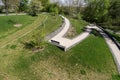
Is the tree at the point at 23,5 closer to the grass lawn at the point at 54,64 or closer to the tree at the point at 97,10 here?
the tree at the point at 97,10

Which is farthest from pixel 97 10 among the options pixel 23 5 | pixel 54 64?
pixel 54 64

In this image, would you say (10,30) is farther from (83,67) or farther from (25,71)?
(83,67)

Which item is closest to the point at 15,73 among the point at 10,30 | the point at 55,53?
the point at 55,53

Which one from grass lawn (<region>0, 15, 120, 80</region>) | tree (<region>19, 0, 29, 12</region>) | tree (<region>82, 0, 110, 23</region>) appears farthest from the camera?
tree (<region>19, 0, 29, 12</region>)

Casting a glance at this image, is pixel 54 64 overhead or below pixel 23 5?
below

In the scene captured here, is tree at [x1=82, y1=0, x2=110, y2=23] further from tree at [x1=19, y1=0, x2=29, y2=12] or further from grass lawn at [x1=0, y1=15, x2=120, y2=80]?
grass lawn at [x1=0, y1=15, x2=120, y2=80]

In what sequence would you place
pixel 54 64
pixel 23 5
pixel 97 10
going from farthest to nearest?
1. pixel 23 5
2. pixel 97 10
3. pixel 54 64

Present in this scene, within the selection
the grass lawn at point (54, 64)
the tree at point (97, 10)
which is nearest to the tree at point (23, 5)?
the tree at point (97, 10)

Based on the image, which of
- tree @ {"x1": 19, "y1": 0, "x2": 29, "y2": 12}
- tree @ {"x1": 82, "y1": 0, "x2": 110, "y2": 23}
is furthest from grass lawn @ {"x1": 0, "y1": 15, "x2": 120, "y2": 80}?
tree @ {"x1": 19, "y1": 0, "x2": 29, "y2": 12}

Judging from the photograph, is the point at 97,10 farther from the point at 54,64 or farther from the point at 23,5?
the point at 54,64
